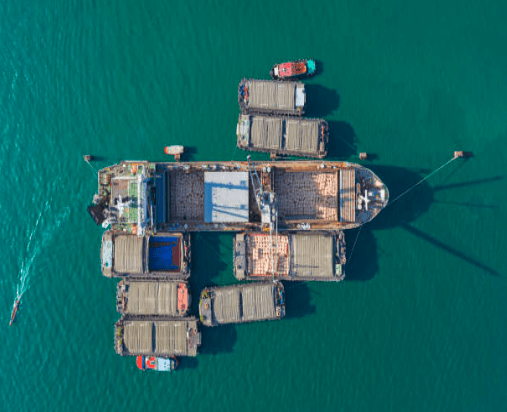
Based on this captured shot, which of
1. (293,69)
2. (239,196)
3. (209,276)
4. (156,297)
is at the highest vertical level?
(293,69)

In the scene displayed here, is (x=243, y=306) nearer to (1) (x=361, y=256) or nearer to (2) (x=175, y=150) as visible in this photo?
(1) (x=361, y=256)

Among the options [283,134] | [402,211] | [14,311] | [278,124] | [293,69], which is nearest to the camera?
[278,124]

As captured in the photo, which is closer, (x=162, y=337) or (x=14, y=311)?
(x=162, y=337)

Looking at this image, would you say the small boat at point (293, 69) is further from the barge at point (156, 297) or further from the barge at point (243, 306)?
the barge at point (156, 297)

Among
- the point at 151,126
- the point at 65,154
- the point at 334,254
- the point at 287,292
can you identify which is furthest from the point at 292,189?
the point at 65,154

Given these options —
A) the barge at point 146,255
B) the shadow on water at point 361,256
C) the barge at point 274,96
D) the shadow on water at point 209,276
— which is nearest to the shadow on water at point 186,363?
the shadow on water at point 209,276

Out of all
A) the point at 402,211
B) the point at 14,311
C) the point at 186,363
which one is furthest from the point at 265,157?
the point at 14,311
